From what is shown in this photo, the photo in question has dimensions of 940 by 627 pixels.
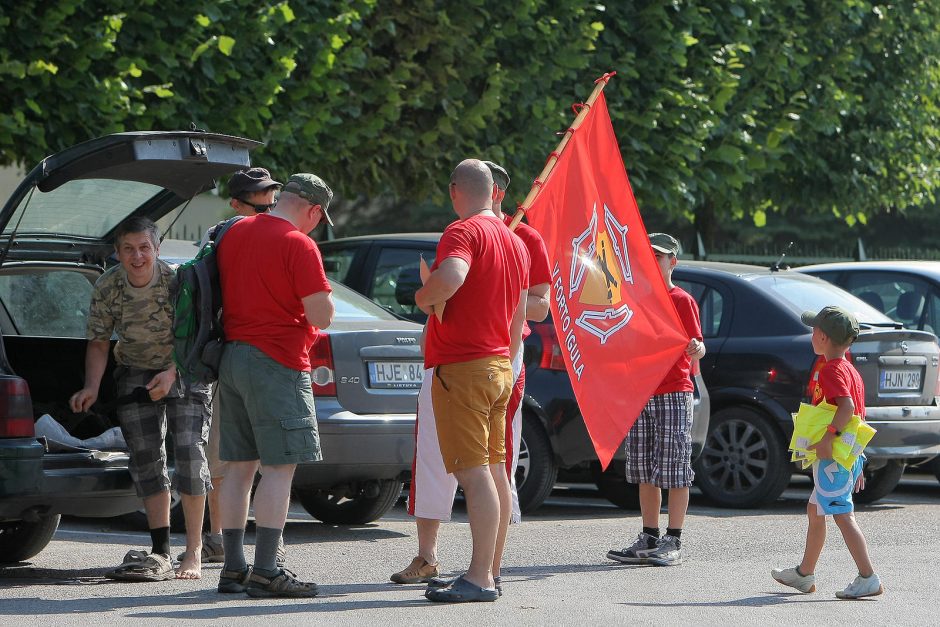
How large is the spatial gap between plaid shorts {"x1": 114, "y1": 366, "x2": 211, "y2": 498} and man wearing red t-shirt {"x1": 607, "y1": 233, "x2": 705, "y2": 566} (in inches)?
83.0

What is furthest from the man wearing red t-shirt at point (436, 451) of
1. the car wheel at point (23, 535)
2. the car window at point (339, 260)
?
the car window at point (339, 260)

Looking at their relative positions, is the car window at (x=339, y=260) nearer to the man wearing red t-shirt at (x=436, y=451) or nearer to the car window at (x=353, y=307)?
the car window at (x=353, y=307)

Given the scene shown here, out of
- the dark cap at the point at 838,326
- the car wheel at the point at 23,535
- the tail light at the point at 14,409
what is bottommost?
the car wheel at the point at 23,535

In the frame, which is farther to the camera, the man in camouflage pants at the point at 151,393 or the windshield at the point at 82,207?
the windshield at the point at 82,207

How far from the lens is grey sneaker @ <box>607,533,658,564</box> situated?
7.52 meters

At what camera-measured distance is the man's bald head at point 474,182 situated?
6.34 m

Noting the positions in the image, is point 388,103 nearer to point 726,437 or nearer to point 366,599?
point 726,437

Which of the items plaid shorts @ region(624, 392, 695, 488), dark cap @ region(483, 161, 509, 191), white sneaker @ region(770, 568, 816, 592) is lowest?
white sneaker @ region(770, 568, 816, 592)

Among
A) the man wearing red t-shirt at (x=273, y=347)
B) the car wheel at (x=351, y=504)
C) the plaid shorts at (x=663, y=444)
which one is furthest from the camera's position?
the car wheel at (x=351, y=504)

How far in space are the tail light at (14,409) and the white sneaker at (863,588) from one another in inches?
137

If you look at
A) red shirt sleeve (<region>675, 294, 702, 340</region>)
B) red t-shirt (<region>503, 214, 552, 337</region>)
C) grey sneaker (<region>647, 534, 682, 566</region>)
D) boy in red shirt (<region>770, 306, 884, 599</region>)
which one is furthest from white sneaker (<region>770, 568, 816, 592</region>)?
red shirt sleeve (<region>675, 294, 702, 340</region>)

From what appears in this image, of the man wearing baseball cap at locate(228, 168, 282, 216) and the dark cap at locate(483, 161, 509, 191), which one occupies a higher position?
the dark cap at locate(483, 161, 509, 191)

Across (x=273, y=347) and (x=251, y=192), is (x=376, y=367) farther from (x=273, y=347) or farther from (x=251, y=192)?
(x=273, y=347)

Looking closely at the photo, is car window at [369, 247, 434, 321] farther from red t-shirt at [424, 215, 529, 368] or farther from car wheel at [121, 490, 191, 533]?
red t-shirt at [424, 215, 529, 368]
